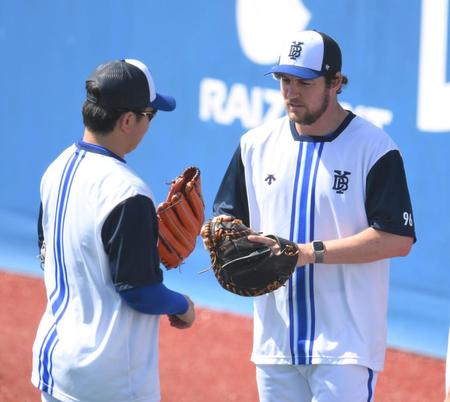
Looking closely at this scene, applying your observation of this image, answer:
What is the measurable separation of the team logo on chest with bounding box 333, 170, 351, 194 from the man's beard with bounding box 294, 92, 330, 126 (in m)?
0.23

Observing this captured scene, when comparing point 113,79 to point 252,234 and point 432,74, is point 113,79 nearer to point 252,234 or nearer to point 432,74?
point 252,234

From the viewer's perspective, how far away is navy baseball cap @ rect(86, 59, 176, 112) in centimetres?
371

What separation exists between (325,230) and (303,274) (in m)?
0.20

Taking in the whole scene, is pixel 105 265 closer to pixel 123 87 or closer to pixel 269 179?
pixel 123 87

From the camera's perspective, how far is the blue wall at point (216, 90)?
6992mm

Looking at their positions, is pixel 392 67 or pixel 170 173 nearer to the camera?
pixel 392 67

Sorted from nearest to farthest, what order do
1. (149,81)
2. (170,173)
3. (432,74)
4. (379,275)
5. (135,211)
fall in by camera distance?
(135,211) → (149,81) → (379,275) → (432,74) → (170,173)

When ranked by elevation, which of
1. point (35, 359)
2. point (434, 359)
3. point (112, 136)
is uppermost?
point (112, 136)

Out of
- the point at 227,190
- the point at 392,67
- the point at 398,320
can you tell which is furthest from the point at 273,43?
the point at 227,190

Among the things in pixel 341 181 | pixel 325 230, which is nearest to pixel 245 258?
pixel 325 230

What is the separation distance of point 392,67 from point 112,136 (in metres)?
3.76

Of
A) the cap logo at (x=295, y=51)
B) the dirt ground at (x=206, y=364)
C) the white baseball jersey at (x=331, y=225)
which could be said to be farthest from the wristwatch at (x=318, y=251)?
the dirt ground at (x=206, y=364)

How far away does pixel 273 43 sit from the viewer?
7.71m

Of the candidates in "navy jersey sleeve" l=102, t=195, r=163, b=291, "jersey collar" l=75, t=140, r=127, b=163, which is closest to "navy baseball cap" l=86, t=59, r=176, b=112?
"jersey collar" l=75, t=140, r=127, b=163
